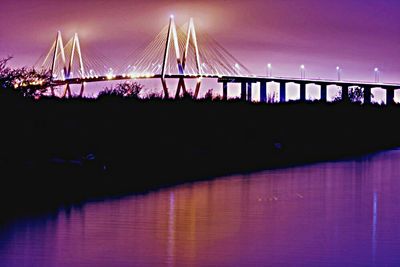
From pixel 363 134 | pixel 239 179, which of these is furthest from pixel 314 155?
pixel 363 134

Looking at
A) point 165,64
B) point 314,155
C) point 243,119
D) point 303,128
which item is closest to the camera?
point 314,155

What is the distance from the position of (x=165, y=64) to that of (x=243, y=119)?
25.3m

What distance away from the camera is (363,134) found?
29.7m

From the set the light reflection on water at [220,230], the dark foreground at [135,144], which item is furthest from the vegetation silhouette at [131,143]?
the light reflection on water at [220,230]

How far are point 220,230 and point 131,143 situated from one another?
360 inches

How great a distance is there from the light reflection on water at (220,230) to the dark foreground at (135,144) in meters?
1.10

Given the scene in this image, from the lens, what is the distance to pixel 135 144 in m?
16.3

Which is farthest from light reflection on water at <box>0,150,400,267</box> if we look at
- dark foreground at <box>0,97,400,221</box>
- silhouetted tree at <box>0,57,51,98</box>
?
silhouetted tree at <box>0,57,51,98</box>

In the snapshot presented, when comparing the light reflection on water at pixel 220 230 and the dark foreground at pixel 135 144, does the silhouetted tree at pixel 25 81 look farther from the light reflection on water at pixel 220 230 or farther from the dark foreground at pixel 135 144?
the light reflection on water at pixel 220 230

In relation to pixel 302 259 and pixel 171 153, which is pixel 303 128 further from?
pixel 302 259

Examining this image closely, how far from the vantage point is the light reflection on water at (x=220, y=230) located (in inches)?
231

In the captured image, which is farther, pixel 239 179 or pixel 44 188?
pixel 239 179

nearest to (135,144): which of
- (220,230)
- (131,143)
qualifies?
(131,143)

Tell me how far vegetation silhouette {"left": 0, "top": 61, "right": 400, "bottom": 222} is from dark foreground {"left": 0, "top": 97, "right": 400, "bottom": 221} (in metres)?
0.02
